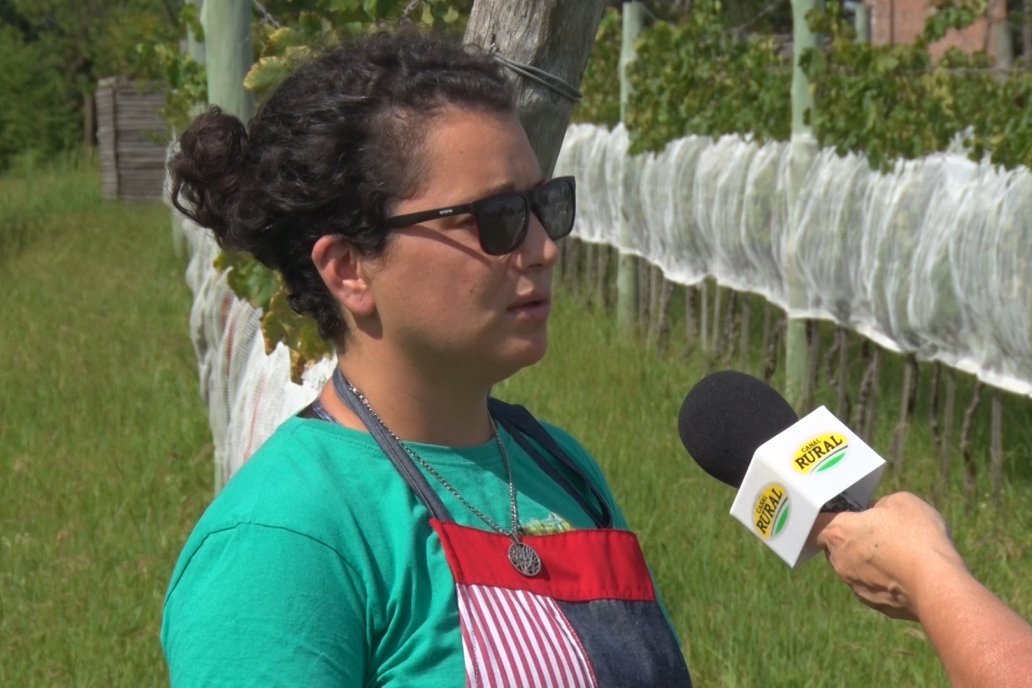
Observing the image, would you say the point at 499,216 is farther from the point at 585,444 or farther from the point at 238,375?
the point at 585,444

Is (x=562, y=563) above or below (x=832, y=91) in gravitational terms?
below

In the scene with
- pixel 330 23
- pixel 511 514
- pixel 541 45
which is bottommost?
pixel 511 514

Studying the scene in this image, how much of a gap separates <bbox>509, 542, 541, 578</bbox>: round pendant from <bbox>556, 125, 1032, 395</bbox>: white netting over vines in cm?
429

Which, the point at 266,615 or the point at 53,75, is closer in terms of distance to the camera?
the point at 266,615

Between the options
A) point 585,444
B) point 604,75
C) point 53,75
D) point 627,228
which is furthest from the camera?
point 53,75

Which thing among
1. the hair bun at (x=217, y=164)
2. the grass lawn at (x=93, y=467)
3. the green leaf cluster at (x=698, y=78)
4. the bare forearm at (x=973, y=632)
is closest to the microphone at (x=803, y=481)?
the bare forearm at (x=973, y=632)

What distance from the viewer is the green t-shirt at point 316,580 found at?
5.90ft

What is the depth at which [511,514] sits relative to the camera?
2.11 meters

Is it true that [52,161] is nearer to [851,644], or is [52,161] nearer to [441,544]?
[851,644]

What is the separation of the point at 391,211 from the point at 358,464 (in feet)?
1.02

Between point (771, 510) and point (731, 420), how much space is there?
35 centimetres

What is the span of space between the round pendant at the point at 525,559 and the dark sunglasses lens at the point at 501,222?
35 cm

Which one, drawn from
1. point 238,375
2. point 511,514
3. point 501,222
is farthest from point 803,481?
point 238,375

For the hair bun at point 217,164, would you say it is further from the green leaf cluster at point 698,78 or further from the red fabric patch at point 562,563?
the green leaf cluster at point 698,78
